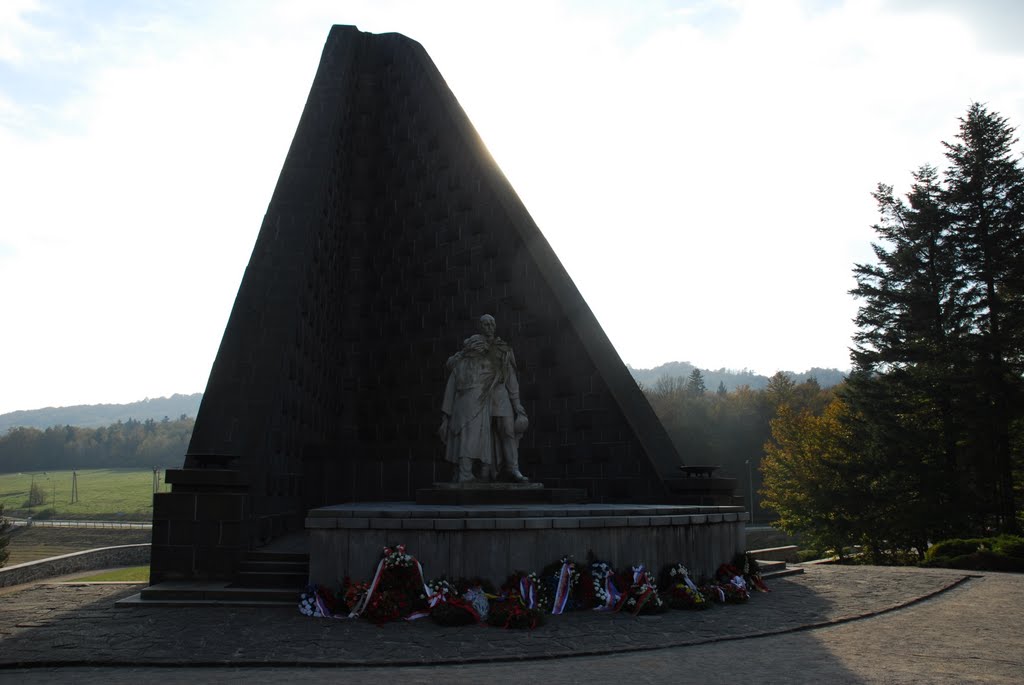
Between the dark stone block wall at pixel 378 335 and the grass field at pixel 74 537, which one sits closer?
the dark stone block wall at pixel 378 335

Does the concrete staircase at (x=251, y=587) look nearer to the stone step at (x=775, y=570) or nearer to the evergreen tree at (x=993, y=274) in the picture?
the stone step at (x=775, y=570)

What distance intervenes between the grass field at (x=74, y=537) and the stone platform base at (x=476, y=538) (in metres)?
35.8

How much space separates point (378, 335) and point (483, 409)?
295 inches

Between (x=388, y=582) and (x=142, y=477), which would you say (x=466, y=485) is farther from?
(x=142, y=477)

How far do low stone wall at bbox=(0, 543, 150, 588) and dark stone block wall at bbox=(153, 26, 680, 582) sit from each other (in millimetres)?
6283

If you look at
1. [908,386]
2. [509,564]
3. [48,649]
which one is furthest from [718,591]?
[908,386]

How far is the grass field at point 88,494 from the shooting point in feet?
209

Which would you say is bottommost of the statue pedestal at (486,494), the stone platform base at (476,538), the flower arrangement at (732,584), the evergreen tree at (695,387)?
the flower arrangement at (732,584)

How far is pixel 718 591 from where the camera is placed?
10.2 metres

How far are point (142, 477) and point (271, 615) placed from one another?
89563 mm

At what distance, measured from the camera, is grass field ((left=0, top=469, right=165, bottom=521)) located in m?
63.8

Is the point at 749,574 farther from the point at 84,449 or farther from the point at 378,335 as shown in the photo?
the point at 84,449

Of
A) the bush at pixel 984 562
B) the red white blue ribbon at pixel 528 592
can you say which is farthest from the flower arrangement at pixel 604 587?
the bush at pixel 984 562

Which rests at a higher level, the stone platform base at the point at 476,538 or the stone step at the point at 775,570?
the stone platform base at the point at 476,538
